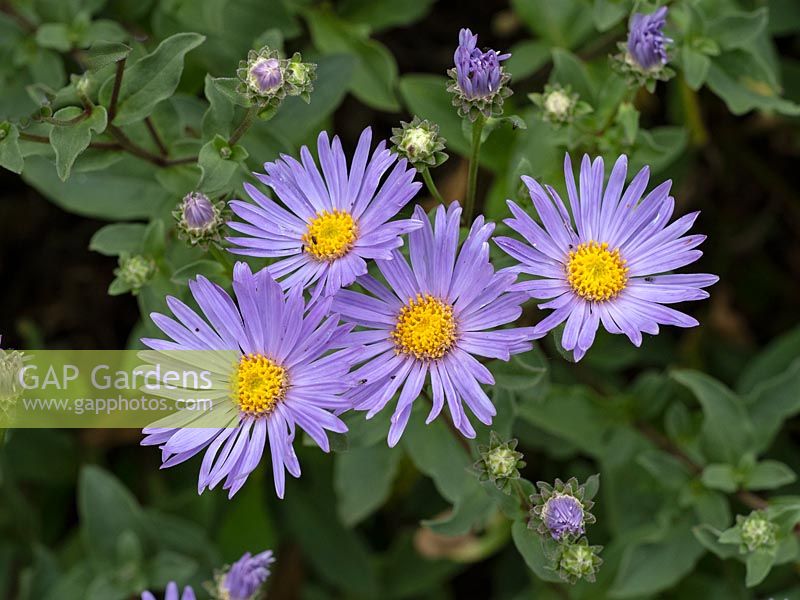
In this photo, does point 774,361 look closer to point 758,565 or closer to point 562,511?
point 758,565

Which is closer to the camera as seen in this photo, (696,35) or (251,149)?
(251,149)

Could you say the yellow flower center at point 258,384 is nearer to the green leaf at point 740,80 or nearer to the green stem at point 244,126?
the green stem at point 244,126

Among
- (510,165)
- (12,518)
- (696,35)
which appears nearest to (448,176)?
(510,165)

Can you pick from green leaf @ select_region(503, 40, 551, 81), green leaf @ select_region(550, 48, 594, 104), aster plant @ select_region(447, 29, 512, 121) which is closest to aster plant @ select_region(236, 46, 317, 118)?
aster plant @ select_region(447, 29, 512, 121)

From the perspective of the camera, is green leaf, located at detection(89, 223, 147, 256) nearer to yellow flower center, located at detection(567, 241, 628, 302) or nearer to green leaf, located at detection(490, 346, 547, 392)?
green leaf, located at detection(490, 346, 547, 392)

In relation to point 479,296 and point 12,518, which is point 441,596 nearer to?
point 12,518
